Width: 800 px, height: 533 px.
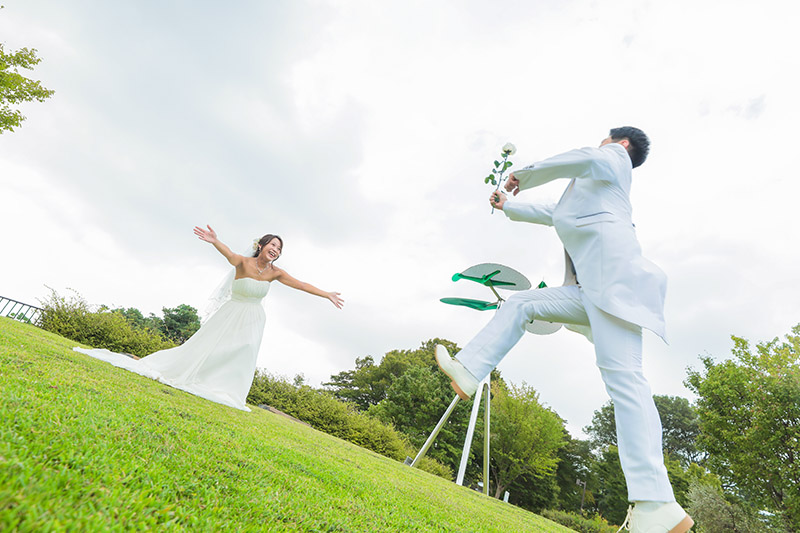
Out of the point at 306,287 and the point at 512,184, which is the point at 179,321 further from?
the point at 512,184

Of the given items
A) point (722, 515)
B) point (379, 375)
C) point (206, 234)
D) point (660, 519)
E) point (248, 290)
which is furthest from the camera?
point (379, 375)

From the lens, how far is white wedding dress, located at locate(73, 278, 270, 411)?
598 centimetres

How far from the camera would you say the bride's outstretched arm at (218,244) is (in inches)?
237

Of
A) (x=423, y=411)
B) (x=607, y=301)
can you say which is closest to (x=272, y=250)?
(x=607, y=301)

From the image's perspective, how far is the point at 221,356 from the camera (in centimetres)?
623

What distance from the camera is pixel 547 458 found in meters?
23.8

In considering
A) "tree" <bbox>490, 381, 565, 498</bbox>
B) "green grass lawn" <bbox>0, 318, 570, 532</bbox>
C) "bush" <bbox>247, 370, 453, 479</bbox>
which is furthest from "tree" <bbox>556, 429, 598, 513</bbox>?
"green grass lawn" <bbox>0, 318, 570, 532</bbox>

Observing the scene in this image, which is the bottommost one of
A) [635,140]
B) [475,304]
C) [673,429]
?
[475,304]

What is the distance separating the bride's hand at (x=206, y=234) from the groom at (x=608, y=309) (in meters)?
4.73

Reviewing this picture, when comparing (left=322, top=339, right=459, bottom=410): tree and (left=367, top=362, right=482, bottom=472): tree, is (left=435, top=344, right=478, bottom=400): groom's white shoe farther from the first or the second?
(left=322, top=339, right=459, bottom=410): tree

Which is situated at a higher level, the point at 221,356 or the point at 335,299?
the point at 335,299

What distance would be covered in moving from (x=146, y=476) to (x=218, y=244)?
5.49m


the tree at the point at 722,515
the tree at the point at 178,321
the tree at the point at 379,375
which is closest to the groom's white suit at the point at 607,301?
the tree at the point at 722,515

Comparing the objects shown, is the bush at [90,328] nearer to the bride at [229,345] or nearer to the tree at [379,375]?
the bride at [229,345]
